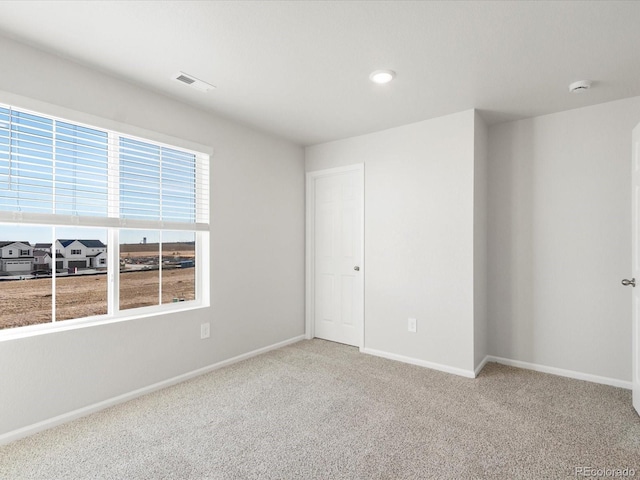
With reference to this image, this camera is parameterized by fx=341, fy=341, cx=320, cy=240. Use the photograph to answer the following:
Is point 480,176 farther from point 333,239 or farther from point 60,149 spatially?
point 60,149

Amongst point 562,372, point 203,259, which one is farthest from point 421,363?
point 203,259

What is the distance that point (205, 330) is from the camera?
10.2ft

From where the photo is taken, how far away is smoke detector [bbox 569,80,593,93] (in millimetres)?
2504

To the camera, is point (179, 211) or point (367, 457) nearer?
point (367, 457)

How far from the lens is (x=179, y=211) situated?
2.99m

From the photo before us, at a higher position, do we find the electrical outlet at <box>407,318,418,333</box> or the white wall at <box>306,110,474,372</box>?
the white wall at <box>306,110,474,372</box>

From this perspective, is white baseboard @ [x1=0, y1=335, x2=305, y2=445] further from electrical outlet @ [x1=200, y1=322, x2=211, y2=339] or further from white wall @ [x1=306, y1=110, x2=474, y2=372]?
white wall @ [x1=306, y1=110, x2=474, y2=372]

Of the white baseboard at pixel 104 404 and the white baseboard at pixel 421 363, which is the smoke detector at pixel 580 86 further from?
the white baseboard at pixel 104 404

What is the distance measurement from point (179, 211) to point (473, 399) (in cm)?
284

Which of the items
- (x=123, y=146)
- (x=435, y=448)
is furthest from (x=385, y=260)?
(x=123, y=146)

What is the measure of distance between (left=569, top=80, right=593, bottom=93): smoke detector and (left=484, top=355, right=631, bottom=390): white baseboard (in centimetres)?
236

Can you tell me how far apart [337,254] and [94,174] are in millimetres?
2558

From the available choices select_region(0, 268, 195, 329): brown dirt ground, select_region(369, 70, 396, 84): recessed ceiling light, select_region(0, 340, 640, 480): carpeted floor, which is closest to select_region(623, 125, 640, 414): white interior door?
select_region(0, 340, 640, 480): carpeted floor

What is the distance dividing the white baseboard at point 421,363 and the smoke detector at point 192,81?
2954 millimetres
